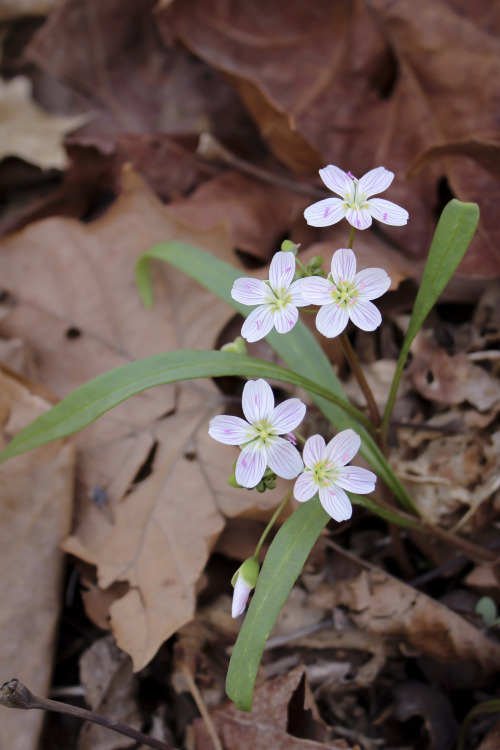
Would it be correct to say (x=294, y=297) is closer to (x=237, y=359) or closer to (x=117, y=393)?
(x=237, y=359)

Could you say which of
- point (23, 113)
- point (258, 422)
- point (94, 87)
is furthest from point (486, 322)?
point (23, 113)

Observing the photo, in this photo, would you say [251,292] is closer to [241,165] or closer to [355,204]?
[355,204]

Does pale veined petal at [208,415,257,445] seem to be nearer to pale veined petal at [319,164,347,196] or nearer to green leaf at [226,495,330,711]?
green leaf at [226,495,330,711]

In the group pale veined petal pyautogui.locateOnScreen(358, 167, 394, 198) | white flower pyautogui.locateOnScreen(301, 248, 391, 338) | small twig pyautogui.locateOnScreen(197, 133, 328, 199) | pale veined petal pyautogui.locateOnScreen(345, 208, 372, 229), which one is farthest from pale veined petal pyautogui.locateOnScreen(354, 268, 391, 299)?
small twig pyautogui.locateOnScreen(197, 133, 328, 199)

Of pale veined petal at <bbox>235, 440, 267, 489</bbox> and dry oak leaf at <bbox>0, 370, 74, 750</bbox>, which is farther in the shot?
dry oak leaf at <bbox>0, 370, 74, 750</bbox>

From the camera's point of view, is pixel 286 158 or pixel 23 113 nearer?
pixel 286 158
